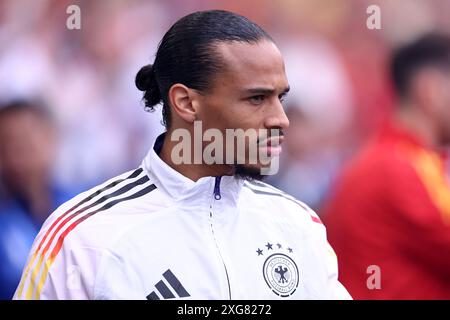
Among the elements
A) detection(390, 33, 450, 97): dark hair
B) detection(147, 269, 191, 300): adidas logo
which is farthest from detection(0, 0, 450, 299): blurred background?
detection(147, 269, 191, 300): adidas logo

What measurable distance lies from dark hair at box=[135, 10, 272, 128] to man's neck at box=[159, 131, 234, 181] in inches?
3.2

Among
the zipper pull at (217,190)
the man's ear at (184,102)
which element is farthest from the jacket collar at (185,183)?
the man's ear at (184,102)

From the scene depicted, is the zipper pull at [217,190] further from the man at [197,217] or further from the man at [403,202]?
the man at [403,202]

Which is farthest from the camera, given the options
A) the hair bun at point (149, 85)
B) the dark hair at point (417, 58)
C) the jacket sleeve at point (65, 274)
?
the dark hair at point (417, 58)

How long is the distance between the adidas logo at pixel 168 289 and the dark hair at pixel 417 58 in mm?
1230

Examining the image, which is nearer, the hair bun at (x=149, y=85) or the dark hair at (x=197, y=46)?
the dark hair at (x=197, y=46)

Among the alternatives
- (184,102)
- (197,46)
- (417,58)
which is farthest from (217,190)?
(417,58)

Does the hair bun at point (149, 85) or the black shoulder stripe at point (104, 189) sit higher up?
the hair bun at point (149, 85)

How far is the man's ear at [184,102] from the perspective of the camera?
5.53ft

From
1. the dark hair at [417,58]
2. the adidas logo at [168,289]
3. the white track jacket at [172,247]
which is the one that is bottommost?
the adidas logo at [168,289]

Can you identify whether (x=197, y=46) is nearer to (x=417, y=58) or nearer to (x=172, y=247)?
(x=172, y=247)

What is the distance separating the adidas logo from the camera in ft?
5.19

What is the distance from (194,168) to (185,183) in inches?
2.6
